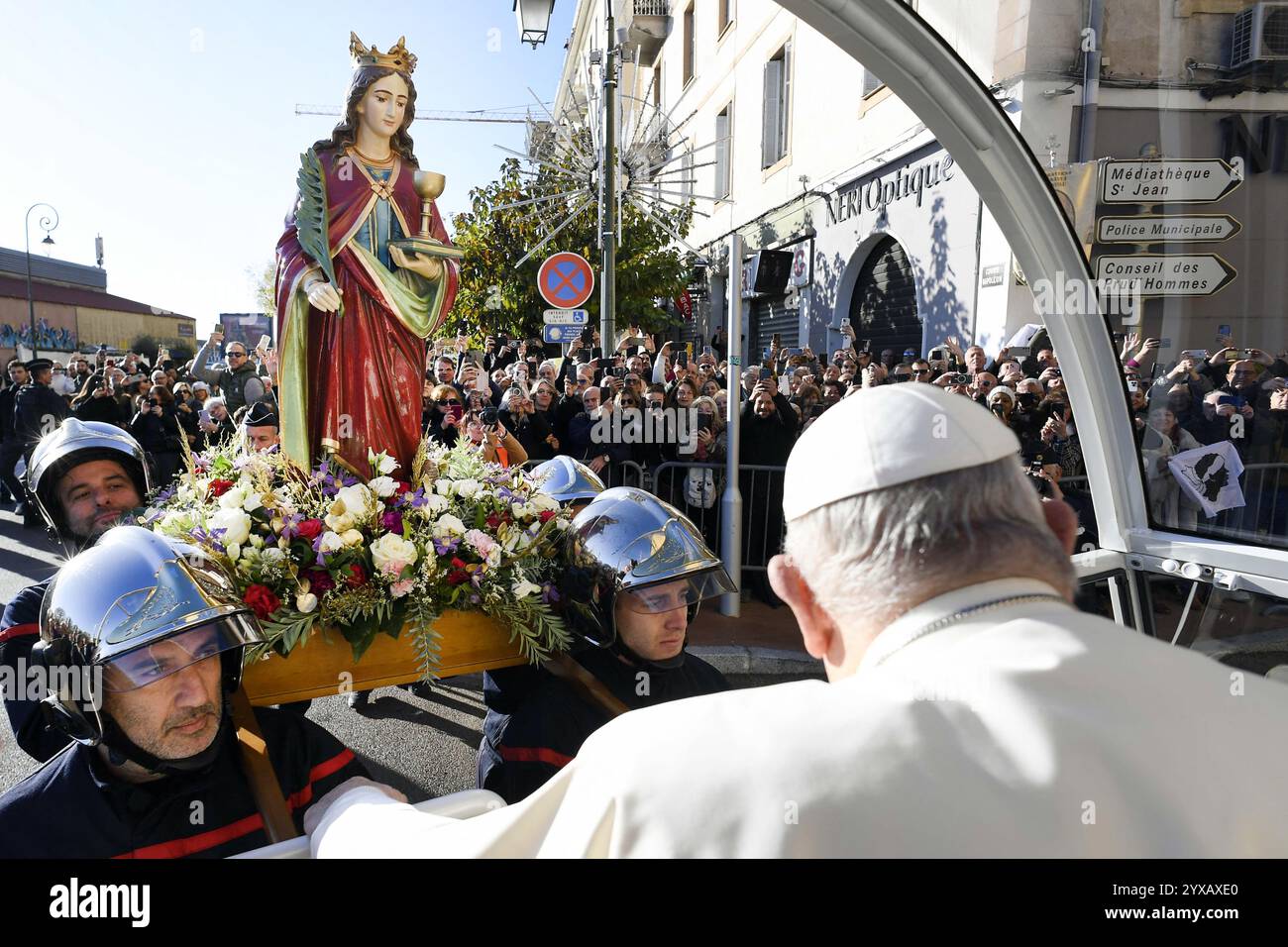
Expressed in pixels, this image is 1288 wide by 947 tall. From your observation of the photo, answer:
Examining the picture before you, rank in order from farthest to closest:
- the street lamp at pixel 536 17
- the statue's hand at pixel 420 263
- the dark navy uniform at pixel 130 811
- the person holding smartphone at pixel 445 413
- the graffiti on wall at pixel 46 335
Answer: the graffiti on wall at pixel 46 335 → the street lamp at pixel 536 17 → the person holding smartphone at pixel 445 413 → the statue's hand at pixel 420 263 → the dark navy uniform at pixel 130 811

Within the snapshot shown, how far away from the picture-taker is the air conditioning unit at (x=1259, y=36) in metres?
2.36

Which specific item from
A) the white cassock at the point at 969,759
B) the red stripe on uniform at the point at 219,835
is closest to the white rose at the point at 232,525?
the red stripe on uniform at the point at 219,835

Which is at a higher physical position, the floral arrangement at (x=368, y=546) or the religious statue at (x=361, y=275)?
the religious statue at (x=361, y=275)

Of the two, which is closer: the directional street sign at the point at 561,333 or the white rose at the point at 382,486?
the white rose at the point at 382,486

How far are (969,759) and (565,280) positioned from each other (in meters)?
8.54

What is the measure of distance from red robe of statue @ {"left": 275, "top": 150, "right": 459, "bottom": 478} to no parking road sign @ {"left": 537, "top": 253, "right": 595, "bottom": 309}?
216 inches

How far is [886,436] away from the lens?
1047 millimetres

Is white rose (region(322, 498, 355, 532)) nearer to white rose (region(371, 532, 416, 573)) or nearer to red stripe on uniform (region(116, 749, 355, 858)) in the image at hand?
white rose (region(371, 532, 416, 573))

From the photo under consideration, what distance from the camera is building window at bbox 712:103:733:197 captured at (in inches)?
838

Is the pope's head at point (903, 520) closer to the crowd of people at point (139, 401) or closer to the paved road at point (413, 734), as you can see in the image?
the paved road at point (413, 734)

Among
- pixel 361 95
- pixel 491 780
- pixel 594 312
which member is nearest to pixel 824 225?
pixel 594 312

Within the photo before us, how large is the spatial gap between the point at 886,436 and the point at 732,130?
21465 mm

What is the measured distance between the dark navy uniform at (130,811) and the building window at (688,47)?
81.8 feet
